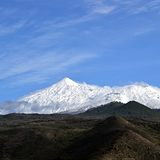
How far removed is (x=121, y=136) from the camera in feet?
630

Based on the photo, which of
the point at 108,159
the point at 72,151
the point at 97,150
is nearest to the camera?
the point at 108,159

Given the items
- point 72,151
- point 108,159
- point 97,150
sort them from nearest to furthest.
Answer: point 108,159 < point 97,150 < point 72,151

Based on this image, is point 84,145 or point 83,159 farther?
point 84,145

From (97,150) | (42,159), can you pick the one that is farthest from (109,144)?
(42,159)

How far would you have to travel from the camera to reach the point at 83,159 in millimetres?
179000

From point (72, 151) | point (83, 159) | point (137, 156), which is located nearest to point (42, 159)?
point (72, 151)

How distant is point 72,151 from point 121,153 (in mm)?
23036

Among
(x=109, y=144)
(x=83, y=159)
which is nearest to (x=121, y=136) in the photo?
(x=109, y=144)

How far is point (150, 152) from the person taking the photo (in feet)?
589

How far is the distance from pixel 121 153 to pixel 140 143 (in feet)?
34.5

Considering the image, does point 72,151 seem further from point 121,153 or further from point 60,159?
point 121,153

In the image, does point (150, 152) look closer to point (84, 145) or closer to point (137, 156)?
point (137, 156)

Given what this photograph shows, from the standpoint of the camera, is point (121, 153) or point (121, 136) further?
point (121, 136)

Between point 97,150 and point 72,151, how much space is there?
15.6m
